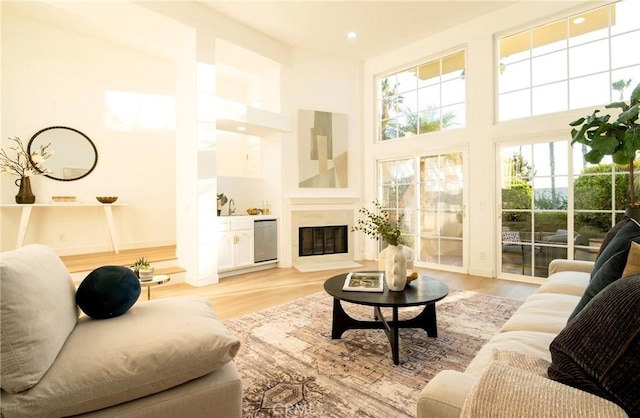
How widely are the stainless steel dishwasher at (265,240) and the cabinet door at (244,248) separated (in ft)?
0.26

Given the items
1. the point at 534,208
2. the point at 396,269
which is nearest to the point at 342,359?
the point at 396,269

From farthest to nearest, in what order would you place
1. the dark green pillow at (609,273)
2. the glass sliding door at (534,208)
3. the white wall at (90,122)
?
1. the white wall at (90,122)
2. the glass sliding door at (534,208)
3. the dark green pillow at (609,273)

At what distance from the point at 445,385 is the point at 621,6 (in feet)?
16.9

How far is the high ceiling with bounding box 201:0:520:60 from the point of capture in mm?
4371

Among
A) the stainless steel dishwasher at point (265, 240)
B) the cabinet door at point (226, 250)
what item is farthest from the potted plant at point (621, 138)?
the cabinet door at point (226, 250)

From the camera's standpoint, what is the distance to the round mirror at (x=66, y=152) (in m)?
4.57

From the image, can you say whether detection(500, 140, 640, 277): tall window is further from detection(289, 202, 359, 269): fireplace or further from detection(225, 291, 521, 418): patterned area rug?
detection(289, 202, 359, 269): fireplace

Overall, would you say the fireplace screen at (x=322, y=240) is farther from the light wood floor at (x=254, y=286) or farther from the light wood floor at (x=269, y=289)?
the light wood floor at (x=269, y=289)

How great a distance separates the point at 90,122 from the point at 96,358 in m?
5.09

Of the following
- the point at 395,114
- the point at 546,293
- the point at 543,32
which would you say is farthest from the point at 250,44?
the point at 546,293

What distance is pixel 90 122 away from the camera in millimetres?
4949

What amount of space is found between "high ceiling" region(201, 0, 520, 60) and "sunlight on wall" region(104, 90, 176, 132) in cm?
211

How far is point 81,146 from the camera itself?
4875 mm

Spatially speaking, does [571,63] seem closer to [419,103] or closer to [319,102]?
[419,103]
